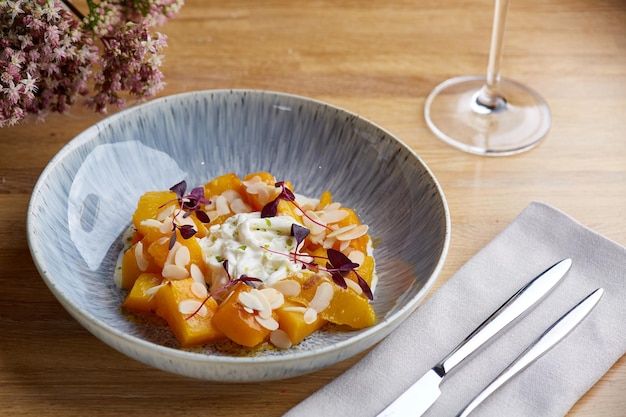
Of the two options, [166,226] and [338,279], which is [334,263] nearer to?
[338,279]

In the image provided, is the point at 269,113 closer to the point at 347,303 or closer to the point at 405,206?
the point at 405,206

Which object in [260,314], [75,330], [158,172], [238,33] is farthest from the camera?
[238,33]

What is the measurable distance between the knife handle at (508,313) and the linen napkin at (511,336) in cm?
2

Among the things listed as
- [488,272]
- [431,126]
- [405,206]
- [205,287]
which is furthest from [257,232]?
[431,126]

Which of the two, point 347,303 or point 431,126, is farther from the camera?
point 431,126

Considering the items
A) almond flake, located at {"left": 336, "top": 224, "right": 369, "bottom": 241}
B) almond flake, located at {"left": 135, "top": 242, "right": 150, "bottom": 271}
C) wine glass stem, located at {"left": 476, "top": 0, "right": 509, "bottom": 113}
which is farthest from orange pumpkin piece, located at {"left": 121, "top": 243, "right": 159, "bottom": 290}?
wine glass stem, located at {"left": 476, "top": 0, "right": 509, "bottom": 113}

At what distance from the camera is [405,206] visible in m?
1.44

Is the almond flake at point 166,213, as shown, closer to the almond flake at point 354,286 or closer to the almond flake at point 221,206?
the almond flake at point 221,206

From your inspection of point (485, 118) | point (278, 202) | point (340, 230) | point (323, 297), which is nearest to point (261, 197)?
point (278, 202)

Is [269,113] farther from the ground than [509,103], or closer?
farther from the ground

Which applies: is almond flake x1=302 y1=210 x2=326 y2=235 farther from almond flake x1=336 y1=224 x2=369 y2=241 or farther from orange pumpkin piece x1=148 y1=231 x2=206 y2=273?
orange pumpkin piece x1=148 y1=231 x2=206 y2=273

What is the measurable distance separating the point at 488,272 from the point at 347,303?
0.33 metres

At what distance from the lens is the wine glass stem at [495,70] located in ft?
5.63

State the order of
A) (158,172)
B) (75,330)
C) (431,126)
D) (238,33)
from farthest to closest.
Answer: (238,33) < (431,126) < (158,172) < (75,330)
